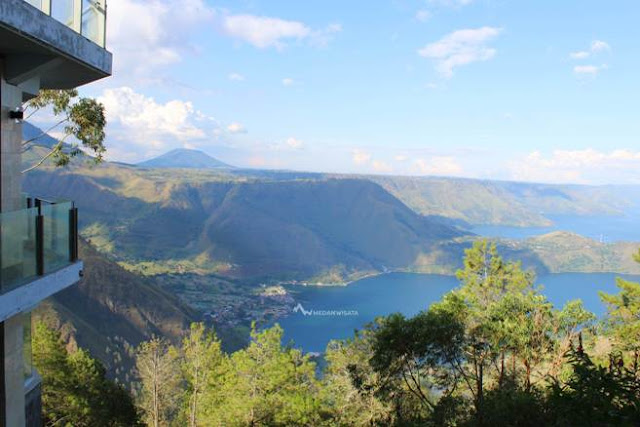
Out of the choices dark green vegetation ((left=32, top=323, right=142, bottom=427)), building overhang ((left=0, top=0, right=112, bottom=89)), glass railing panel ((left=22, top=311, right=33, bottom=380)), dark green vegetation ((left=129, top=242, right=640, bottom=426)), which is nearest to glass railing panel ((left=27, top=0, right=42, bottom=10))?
building overhang ((left=0, top=0, right=112, bottom=89))

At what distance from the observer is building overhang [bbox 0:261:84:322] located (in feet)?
13.0

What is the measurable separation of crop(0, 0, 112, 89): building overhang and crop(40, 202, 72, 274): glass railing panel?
1342 mm

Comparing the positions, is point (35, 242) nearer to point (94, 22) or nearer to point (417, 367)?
point (94, 22)

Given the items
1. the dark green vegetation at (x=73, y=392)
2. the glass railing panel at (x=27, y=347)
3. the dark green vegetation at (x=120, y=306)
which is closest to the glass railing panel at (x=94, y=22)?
the glass railing panel at (x=27, y=347)

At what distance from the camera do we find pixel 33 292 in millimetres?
→ 4379

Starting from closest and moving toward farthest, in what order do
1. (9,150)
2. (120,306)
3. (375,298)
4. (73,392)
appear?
(9,150) < (73,392) < (120,306) < (375,298)

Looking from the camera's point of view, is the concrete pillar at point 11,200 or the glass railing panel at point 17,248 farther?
the concrete pillar at point 11,200

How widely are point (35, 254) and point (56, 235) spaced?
0.45 meters

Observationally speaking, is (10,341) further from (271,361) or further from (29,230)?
(271,361)

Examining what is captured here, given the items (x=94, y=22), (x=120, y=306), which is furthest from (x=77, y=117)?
(x=120, y=306)

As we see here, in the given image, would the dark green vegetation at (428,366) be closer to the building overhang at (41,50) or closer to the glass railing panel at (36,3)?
the building overhang at (41,50)

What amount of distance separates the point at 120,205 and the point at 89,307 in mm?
129688

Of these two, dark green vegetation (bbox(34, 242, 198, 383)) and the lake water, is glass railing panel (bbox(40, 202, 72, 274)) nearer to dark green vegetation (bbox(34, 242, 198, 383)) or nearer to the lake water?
dark green vegetation (bbox(34, 242, 198, 383))

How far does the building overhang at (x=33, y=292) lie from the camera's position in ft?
13.0
